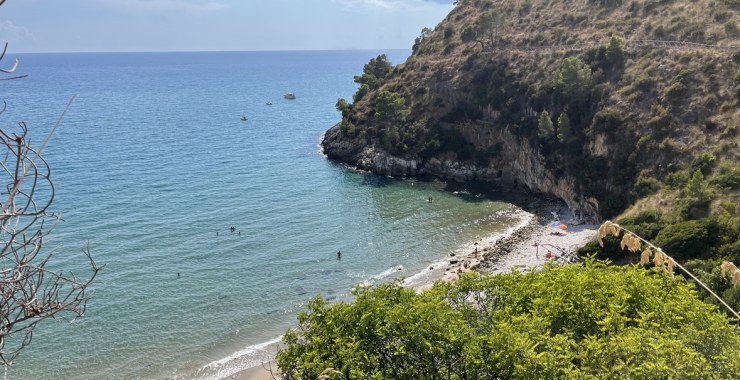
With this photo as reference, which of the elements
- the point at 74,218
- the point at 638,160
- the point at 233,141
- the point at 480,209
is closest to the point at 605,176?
the point at 638,160

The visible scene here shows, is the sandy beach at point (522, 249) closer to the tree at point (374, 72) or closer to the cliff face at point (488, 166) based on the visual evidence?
the cliff face at point (488, 166)

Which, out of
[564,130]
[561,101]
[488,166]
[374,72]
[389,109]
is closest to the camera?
[564,130]

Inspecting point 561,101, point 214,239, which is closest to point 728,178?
point 561,101

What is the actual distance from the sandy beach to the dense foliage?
67.5 feet

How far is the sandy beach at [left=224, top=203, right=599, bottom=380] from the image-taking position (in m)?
45.5

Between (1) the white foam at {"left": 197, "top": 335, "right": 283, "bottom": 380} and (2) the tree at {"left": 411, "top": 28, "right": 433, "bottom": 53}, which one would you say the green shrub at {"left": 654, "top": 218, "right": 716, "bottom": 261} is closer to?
(1) the white foam at {"left": 197, "top": 335, "right": 283, "bottom": 380}

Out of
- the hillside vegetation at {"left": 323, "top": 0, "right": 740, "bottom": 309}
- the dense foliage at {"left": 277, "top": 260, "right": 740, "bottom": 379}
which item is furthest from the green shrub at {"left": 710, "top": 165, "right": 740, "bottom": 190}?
the dense foliage at {"left": 277, "top": 260, "right": 740, "bottom": 379}

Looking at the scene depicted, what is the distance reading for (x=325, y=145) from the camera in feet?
293

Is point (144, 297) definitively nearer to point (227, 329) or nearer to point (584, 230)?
point (227, 329)

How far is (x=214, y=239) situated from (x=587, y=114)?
149 feet

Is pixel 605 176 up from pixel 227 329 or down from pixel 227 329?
up

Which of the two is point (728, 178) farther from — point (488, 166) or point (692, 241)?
point (488, 166)

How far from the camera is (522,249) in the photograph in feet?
163

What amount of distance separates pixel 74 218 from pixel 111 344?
83.4ft
